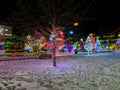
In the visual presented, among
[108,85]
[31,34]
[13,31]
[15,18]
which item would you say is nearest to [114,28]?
[13,31]

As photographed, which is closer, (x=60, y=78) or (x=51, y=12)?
(x=60, y=78)

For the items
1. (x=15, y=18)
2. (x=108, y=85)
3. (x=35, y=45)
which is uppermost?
(x=15, y=18)

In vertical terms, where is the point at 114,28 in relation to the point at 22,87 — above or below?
above

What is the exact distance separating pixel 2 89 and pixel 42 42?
40097mm

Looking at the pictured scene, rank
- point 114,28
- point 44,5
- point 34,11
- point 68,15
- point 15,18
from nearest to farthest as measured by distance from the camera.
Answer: point 44,5, point 68,15, point 34,11, point 15,18, point 114,28

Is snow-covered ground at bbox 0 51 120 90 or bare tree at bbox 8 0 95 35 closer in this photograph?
snow-covered ground at bbox 0 51 120 90

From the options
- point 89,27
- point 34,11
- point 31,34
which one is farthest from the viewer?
point 89,27

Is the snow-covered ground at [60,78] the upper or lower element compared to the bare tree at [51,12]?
lower

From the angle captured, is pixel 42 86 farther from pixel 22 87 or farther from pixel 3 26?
pixel 3 26

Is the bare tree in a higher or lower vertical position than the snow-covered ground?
higher

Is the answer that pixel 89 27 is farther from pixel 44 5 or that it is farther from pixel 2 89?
pixel 2 89

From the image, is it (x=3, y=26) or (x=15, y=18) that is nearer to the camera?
(x=15, y=18)

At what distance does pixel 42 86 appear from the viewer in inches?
385

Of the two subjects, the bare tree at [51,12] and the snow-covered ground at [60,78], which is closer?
the snow-covered ground at [60,78]
